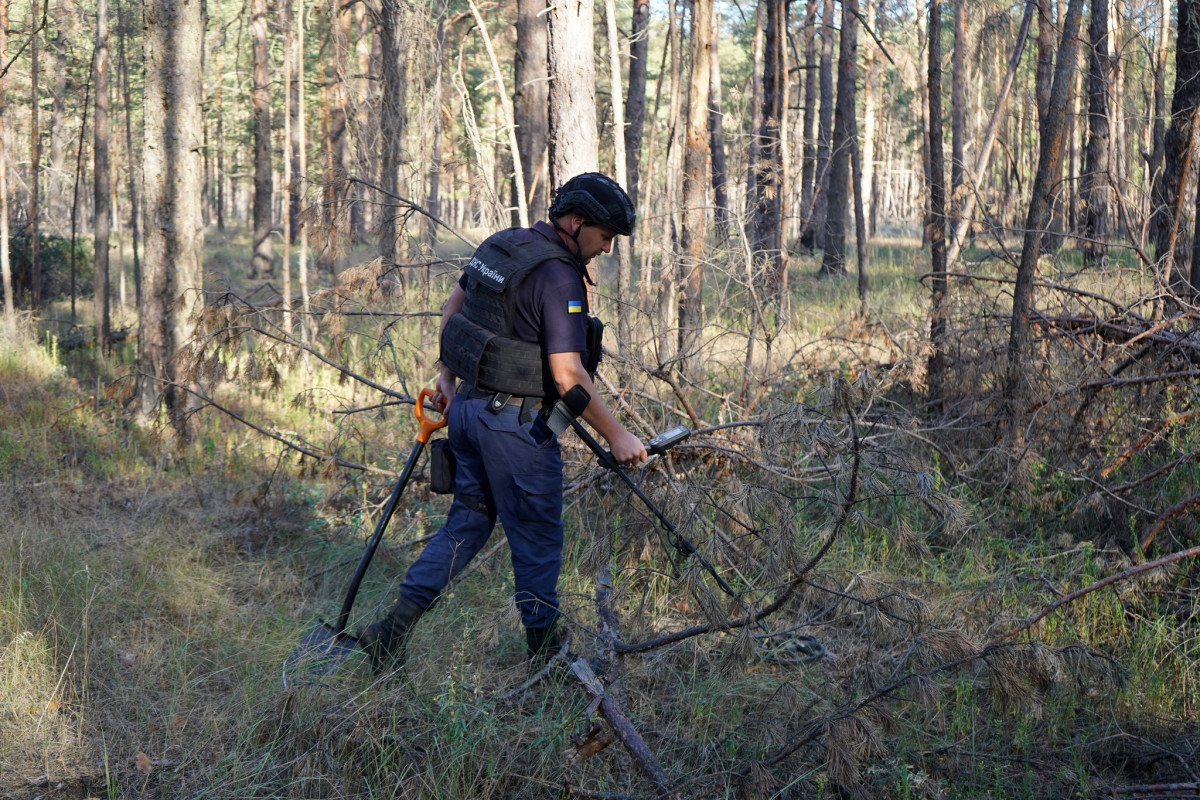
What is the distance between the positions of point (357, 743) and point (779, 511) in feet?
5.38

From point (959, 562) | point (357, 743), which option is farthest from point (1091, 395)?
point (357, 743)

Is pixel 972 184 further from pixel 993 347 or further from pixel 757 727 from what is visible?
pixel 757 727

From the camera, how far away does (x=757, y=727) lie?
130 inches

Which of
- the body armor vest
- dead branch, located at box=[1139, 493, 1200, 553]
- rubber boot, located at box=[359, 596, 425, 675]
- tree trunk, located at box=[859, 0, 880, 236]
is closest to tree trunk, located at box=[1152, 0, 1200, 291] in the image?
dead branch, located at box=[1139, 493, 1200, 553]

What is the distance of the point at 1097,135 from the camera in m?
14.3

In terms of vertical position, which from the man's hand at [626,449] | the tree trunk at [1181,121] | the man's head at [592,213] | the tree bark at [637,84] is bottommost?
the man's hand at [626,449]

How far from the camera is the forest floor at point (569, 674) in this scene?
298 cm

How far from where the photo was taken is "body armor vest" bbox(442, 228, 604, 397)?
3.42 metres

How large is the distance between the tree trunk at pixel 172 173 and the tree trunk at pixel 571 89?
303cm

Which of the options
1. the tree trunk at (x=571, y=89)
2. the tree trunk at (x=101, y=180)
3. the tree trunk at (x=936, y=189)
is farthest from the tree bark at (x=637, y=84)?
the tree trunk at (x=571, y=89)

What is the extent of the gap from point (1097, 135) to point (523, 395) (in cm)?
1403

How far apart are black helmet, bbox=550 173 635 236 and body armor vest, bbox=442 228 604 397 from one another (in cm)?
17

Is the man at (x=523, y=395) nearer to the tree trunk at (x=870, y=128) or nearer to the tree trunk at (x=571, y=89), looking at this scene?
the tree trunk at (x=571, y=89)

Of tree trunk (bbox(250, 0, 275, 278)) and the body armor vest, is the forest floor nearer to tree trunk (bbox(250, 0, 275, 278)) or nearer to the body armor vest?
the body armor vest
